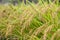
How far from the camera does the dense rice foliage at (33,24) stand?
242cm

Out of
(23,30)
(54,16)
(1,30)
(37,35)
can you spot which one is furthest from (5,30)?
(54,16)

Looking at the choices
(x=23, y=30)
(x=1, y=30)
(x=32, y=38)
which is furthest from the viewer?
(x=1, y=30)

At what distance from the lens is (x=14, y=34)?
2.72 meters

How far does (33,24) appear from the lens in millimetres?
2674

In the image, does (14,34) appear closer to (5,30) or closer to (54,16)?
(5,30)

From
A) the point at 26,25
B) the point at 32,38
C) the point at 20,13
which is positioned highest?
the point at 20,13

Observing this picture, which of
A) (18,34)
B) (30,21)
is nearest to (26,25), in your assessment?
(30,21)

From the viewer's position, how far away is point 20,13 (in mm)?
2871

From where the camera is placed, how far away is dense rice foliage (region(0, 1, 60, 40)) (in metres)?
2.42

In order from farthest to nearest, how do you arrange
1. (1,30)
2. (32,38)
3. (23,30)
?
(1,30)
(23,30)
(32,38)

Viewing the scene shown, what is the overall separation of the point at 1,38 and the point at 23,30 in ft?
1.39

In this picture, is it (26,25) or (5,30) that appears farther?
(5,30)

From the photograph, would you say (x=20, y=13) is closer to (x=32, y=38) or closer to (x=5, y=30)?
(x=5, y=30)

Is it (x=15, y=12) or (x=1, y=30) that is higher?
(x=15, y=12)
